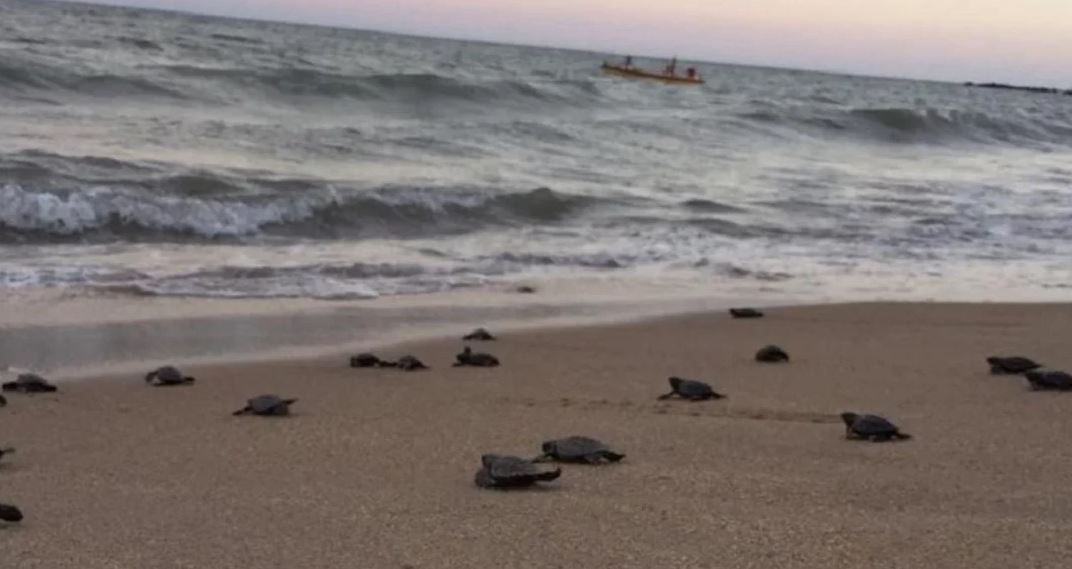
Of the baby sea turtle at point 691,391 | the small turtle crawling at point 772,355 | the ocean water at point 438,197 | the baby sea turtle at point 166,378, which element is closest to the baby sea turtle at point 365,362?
the baby sea turtle at point 166,378

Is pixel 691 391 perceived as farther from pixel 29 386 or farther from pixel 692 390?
pixel 29 386

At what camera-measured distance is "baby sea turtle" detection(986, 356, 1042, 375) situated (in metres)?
5.96

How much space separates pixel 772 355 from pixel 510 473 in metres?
3.16

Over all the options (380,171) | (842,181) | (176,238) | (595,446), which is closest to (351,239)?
(176,238)

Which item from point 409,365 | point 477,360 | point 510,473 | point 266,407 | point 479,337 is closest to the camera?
point 510,473

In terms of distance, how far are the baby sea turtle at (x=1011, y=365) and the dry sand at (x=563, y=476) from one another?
0.12m

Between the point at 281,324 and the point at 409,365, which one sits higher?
the point at 409,365

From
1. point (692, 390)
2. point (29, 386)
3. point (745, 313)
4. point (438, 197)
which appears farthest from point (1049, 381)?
point (438, 197)

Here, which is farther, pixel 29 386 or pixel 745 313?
pixel 745 313

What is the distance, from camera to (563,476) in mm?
3881

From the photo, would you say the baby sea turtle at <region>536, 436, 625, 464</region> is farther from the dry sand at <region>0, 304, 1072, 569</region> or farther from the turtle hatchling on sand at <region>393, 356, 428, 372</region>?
the turtle hatchling on sand at <region>393, 356, 428, 372</region>

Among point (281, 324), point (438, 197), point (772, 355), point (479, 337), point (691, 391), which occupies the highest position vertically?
point (691, 391)

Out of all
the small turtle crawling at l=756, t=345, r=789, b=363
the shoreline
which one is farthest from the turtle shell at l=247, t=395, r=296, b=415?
the small turtle crawling at l=756, t=345, r=789, b=363

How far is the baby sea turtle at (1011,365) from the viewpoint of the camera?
596 cm
